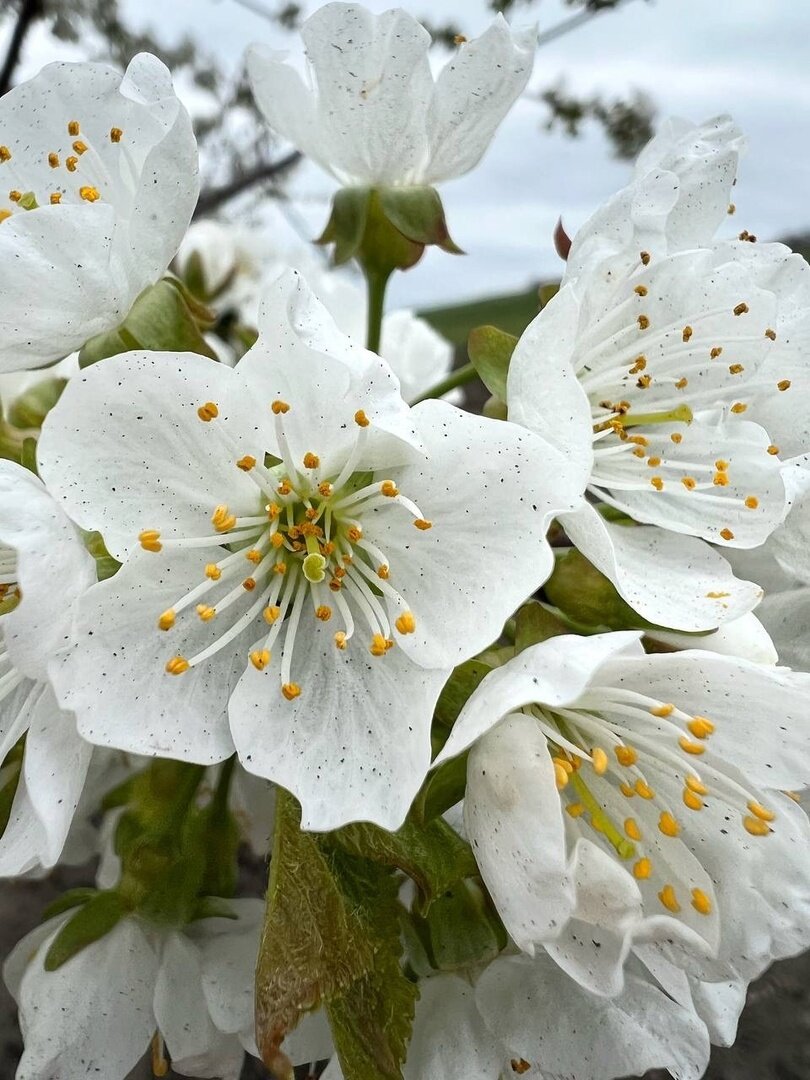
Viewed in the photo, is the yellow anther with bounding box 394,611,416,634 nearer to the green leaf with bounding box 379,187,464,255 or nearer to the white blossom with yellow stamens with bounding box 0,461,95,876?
the white blossom with yellow stamens with bounding box 0,461,95,876

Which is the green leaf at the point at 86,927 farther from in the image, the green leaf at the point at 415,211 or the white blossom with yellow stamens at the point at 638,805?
the green leaf at the point at 415,211

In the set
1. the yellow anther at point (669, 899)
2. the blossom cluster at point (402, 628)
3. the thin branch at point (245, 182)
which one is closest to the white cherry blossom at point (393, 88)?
the blossom cluster at point (402, 628)

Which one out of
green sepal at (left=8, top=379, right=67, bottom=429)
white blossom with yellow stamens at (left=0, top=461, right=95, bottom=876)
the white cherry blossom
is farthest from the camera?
green sepal at (left=8, top=379, right=67, bottom=429)

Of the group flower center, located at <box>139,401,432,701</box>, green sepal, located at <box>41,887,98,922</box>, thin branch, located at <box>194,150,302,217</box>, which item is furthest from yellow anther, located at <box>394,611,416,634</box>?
thin branch, located at <box>194,150,302,217</box>

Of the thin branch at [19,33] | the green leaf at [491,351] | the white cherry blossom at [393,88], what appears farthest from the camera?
the thin branch at [19,33]

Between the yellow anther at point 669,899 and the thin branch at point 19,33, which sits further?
the thin branch at point 19,33

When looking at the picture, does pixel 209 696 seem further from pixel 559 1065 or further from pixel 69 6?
pixel 69 6

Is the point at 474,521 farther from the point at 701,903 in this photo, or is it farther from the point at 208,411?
the point at 701,903
